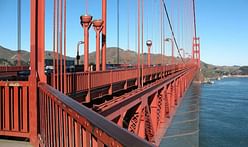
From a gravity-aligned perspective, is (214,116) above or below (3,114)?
below

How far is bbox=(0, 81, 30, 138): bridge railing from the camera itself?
193 inches

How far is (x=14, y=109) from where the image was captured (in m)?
5.04

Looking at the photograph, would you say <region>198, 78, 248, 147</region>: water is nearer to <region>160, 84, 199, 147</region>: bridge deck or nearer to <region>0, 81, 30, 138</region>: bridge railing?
<region>160, 84, 199, 147</region>: bridge deck

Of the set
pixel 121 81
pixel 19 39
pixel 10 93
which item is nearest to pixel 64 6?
pixel 10 93

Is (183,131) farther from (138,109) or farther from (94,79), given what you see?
(138,109)

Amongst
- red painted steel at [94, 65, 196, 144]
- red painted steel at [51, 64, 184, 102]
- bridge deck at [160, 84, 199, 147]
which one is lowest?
bridge deck at [160, 84, 199, 147]

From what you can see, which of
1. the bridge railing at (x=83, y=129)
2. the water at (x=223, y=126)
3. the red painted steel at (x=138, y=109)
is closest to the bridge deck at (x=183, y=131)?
the water at (x=223, y=126)

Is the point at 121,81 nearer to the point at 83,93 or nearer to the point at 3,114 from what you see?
the point at 83,93

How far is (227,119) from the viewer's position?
124ft

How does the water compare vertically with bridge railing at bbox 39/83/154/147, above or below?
below

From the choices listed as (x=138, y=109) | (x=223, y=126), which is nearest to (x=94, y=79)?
(x=138, y=109)

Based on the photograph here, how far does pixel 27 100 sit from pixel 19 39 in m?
16.0

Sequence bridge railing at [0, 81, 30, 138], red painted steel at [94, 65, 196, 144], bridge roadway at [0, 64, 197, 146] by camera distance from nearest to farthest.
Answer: bridge roadway at [0, 64, 197, 146]
bridge railing at [0, 81, 30, 138]
red painted steel at [94, 65, 196, 144]

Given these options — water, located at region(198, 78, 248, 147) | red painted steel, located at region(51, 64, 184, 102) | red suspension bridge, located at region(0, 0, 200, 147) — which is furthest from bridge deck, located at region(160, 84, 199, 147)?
red suspension bridge, located at region(0, 0, 200, 147)
